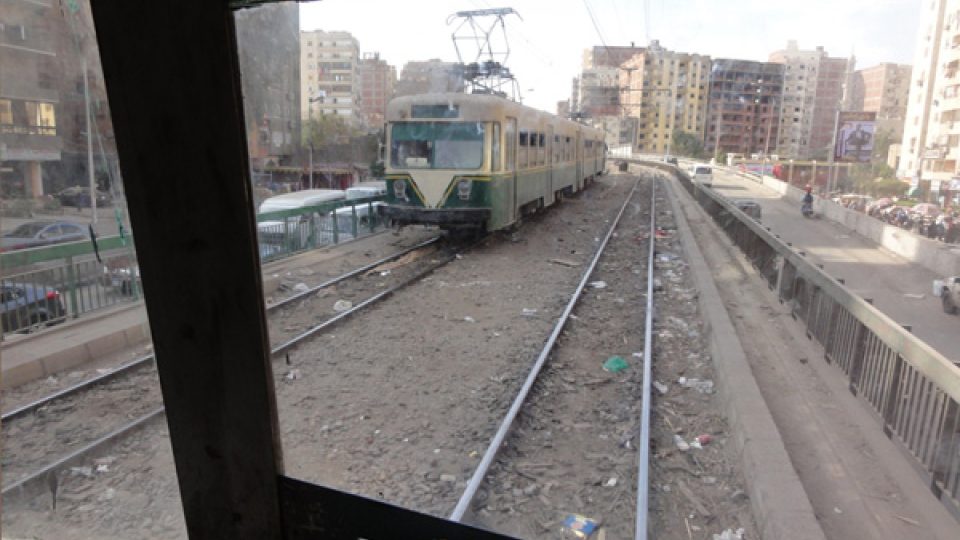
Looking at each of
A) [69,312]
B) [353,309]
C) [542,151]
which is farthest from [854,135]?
[542,151]

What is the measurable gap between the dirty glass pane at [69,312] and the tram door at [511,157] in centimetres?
739

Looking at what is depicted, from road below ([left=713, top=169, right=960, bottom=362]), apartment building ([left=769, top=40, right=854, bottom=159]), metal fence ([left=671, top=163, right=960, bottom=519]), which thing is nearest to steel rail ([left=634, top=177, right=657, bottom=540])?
metal fence ([left=671, top=163, right=960, bottom=519])

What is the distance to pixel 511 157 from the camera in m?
12.6

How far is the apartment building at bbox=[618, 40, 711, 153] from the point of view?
3.14m

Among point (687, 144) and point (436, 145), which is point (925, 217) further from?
point (436, 145)

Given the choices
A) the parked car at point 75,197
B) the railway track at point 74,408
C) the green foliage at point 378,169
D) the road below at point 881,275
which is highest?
the parked car at point 75,197

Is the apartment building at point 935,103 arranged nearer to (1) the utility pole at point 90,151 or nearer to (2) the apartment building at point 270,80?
(2) the apartment building at point 270,80

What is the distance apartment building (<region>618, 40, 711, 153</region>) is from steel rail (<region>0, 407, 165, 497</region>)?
3.56 m

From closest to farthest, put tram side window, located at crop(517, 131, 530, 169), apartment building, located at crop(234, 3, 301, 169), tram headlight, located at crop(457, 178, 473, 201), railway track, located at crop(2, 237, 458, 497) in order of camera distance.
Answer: apartment building, located at crop(234, 3, 301, 169), railway track, located at crop(2, 237, 458, 497), tram headlight, located at crop(457, 178, 473, 201), tram side window, located at crop(517, 131, 530, 169)

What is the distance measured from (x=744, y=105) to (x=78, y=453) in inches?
169

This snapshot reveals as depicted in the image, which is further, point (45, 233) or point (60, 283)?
point (60, 283)

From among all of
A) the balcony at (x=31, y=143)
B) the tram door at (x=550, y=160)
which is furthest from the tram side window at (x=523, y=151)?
the balcony at (x=31, y=143)

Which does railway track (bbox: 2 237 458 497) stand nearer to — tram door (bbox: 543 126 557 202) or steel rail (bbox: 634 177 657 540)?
steel rail (bbox: 634 177 657 540)

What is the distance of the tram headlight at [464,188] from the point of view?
11586mm
